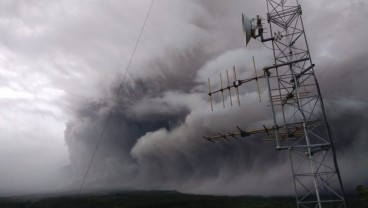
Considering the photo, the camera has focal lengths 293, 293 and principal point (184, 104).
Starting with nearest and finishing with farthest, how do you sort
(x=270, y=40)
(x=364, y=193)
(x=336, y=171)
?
(x=336, y=171)
(x=270, y=40)
(x=364, y=193)

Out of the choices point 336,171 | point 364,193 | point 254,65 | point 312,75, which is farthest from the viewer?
point 364,193

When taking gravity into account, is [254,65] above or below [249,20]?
below

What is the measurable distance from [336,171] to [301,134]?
452 centimetres

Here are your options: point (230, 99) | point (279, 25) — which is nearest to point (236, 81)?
point (230, 99)

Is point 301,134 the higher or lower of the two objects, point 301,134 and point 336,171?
the higher

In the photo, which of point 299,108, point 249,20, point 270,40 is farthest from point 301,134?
point 249,20

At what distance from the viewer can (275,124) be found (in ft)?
80.3

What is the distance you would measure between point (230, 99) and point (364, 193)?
1927cm

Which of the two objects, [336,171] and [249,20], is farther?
[249,20]

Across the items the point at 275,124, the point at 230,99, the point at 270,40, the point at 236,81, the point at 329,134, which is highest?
the point at 270,40

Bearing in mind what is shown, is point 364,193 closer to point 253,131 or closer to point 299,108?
point 299,108

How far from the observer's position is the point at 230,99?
84.3 ft

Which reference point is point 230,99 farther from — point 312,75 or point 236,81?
point 312,75

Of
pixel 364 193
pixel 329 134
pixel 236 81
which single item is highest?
pixel 236 81
